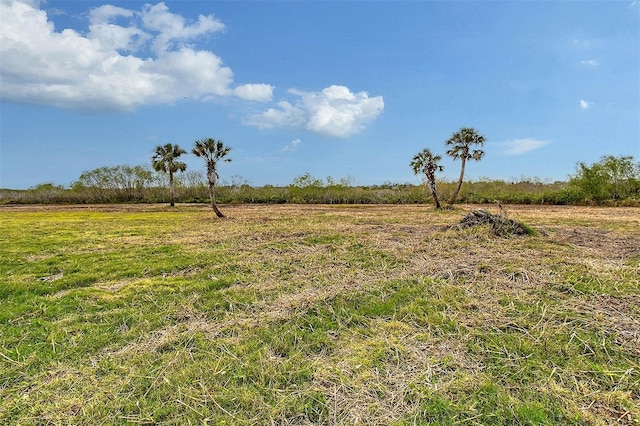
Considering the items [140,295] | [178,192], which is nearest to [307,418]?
[140,295]

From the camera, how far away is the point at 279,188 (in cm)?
4469

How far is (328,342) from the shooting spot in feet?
11.9

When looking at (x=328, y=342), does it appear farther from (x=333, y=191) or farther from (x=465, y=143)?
(x=333, y=191)

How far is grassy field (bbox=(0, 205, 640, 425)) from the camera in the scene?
261 cm

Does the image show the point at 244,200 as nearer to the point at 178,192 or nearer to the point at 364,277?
the point at 178,192

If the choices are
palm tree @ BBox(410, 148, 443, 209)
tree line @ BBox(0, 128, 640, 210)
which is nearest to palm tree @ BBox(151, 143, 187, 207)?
tree line @ BBox(0, 128, 640, 210)

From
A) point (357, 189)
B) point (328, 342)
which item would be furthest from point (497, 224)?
point (357, 189)

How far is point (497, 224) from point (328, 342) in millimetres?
7740

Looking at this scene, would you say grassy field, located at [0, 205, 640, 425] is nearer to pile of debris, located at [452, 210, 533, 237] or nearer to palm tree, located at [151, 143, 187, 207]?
pile of debris, located at [452, 210, 533, 237]

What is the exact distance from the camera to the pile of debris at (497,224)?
9.27 meters

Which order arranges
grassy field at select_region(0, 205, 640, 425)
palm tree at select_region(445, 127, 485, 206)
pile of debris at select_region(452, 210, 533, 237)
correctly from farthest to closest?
palm tree at select_region(445, 127, 485, 206) → pile of debris at select_region(452, 210, 533, 237) → grassy field at select_region(0, 205, 640, 425)

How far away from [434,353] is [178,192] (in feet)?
154

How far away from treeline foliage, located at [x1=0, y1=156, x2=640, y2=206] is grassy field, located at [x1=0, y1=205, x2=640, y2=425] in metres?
29.9

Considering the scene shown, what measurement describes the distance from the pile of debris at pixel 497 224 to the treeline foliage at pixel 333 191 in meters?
27.3
